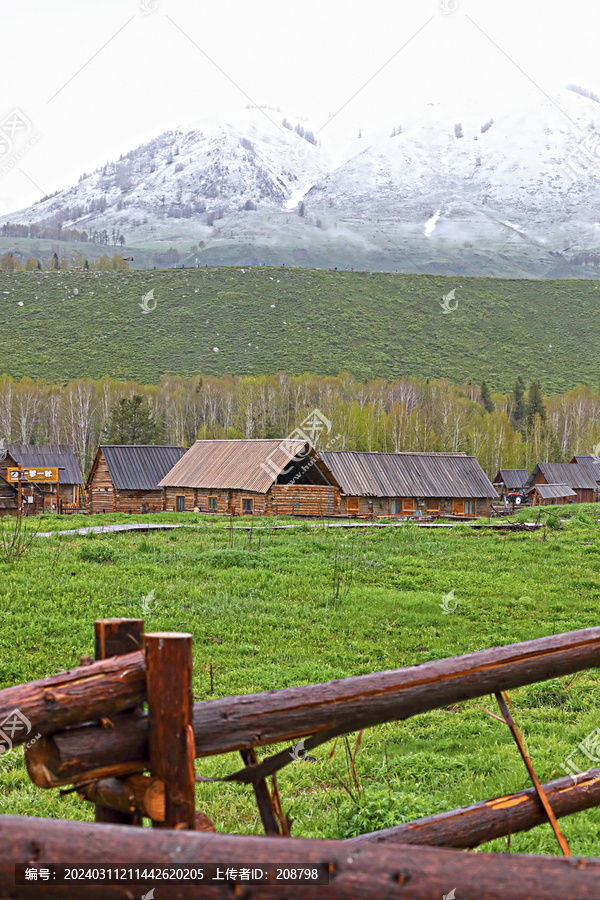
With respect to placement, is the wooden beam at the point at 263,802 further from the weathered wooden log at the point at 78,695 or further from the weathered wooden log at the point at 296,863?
the weathered wooden log at the point at 296,863

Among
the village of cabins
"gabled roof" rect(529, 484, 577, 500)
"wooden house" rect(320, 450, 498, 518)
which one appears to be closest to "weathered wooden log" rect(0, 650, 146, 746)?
the village of cabins

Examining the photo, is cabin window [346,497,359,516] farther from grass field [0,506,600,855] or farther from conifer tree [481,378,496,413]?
conifer tree [481,378,496,413]

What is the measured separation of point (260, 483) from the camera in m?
40.6

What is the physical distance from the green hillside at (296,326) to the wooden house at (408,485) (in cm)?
7298

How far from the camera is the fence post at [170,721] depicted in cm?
271

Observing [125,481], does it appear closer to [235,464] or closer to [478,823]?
[235,464]

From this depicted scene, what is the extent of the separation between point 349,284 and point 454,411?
6358cm

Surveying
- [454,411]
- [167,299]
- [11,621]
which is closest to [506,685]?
[11,621]

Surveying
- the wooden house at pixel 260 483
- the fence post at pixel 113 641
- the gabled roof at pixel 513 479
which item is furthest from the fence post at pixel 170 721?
the gabled roof at pixel 513 479

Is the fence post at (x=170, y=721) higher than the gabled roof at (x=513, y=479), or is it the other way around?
the fence post at (x=170, y=721)

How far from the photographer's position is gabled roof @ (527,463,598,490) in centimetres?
6350

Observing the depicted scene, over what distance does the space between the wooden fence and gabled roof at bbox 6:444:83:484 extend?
56.9m

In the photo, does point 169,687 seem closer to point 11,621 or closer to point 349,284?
point 11,621

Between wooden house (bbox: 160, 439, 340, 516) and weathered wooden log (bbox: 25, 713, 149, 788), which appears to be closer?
weathered wooden log (bbox: 25, 713, 149, 788)
